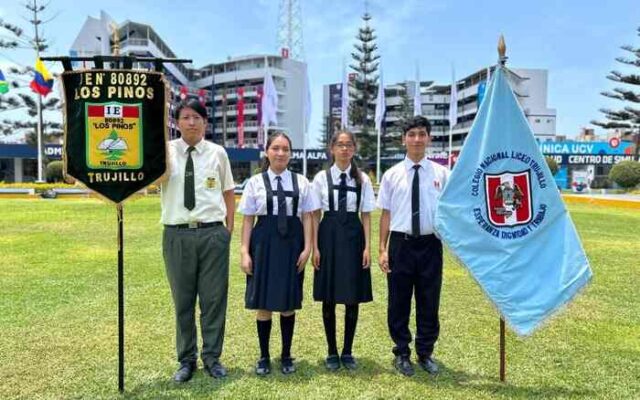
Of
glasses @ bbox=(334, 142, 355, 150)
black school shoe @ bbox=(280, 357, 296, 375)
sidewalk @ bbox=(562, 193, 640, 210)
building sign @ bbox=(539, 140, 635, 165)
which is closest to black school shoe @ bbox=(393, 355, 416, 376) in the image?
black school shoe @ bbox=(280, 357, 296, 375)

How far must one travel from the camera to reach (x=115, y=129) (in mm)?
3125

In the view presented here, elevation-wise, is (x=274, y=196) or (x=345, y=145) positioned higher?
(x=345, y=145)

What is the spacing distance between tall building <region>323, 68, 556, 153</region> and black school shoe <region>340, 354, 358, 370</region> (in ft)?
164

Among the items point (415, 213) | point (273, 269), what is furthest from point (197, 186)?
point (415, 213)

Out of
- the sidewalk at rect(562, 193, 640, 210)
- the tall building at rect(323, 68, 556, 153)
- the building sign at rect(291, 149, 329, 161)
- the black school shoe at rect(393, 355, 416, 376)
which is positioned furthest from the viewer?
the tall building at rect(323, 68, 556, 153)

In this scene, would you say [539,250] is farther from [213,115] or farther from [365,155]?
[213,115]

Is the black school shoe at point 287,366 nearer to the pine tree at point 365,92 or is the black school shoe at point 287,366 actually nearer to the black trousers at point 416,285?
the black trousers at point 416,285

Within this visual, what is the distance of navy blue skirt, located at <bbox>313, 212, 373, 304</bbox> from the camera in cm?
351

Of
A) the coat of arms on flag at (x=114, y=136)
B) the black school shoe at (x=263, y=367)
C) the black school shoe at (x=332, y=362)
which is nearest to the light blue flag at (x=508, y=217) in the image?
the black school shoe at (x=332, y=362)

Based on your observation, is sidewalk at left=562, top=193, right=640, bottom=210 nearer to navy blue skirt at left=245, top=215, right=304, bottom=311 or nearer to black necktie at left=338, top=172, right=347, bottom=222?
black necktie at left=338, top=172, right=347, bottom=222

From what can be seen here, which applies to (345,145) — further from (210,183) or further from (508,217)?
(508,217)

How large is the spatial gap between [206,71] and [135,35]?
13.7m

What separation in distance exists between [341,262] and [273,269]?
477 mm

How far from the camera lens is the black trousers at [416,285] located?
3.55 meters
